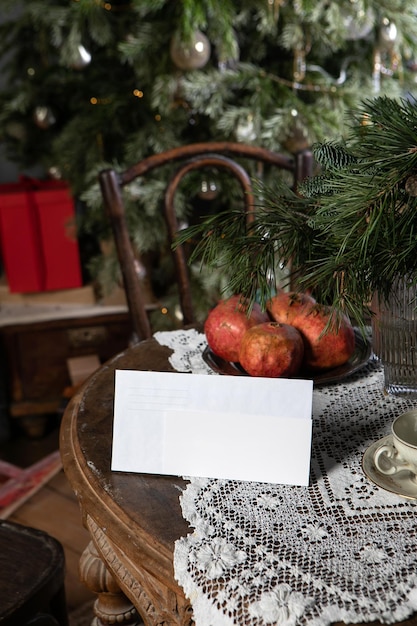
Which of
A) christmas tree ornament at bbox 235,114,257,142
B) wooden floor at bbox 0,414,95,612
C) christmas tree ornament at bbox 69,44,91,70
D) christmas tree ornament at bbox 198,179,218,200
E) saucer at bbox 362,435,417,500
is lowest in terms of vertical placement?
wooden floor at bbox 0,414,95,612

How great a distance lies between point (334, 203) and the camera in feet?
1.98

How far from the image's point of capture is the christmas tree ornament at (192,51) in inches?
60.2

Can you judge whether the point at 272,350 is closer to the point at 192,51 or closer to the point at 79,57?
the point at 192,51

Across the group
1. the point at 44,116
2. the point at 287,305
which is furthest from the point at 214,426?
the point at 44,116

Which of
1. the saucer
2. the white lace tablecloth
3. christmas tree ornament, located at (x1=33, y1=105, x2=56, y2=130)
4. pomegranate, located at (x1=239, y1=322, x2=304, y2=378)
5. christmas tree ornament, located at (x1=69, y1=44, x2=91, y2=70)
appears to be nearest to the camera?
the white lace tablecloth

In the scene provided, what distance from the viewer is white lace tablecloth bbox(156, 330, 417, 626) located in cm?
54

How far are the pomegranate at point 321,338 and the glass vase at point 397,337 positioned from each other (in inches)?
1.5

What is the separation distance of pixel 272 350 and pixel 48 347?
1.44m

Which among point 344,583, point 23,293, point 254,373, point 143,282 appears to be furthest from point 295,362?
point 23,293

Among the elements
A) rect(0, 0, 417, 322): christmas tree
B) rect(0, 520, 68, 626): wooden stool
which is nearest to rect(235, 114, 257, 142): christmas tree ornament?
rect(0, 0, 417, 322): christmas tree

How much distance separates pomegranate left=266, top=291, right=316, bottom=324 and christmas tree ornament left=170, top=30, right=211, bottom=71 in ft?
2.80

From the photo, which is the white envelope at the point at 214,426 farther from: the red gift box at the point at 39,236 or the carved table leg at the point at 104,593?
the red gift box at the point at 39,236

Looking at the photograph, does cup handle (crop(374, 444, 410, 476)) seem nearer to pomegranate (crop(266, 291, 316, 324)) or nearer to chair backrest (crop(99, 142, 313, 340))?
pomegranate (crop(266, 291, 316, 324))

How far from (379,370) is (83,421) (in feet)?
1.30
